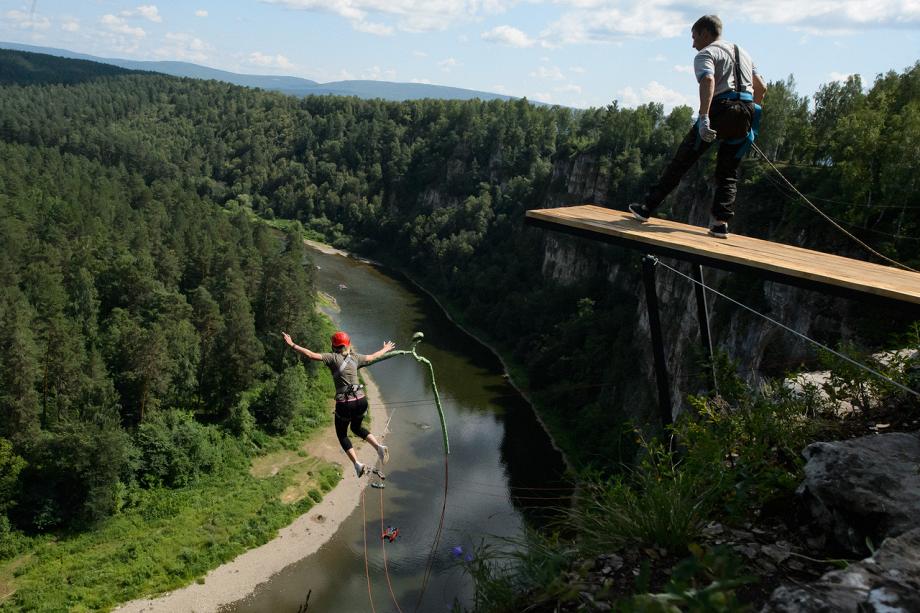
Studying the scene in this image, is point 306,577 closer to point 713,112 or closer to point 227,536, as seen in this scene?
point 227,536

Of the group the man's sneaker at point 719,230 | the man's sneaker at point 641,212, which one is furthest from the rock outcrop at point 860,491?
the man's sneaker at point 641,212

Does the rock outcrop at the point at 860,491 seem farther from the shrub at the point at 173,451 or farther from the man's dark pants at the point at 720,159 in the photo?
the shrub at the point at 173,451

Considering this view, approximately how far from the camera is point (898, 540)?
144 inches

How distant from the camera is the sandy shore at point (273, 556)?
24.7 metres

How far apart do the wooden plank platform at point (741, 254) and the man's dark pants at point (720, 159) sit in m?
0.33

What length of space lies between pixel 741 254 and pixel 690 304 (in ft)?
113

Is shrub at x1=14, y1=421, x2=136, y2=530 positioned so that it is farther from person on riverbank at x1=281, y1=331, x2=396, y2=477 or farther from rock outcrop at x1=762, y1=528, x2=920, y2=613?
rock outcrop at x1=762, y1=528, x2=920, y2=613

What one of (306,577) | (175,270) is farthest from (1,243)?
(306,577)

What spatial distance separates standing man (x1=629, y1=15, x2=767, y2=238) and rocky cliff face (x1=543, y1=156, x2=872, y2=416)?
1690 millimetres

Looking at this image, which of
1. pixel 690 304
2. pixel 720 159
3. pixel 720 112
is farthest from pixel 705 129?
pixel 690 304

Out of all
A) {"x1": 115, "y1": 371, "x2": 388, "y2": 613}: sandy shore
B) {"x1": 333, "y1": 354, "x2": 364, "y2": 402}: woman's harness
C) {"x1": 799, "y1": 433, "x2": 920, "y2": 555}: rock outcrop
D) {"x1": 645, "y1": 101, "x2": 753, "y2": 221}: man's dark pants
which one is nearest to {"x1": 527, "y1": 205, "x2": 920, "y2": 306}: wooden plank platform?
{"x1": 645, "y1": 101, "x2": 753, "y2": 221}: man's dark pants

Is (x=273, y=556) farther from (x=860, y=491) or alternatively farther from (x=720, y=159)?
(x=860, y=491)

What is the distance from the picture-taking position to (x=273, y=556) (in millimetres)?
27844

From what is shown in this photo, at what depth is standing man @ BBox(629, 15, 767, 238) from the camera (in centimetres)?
633
